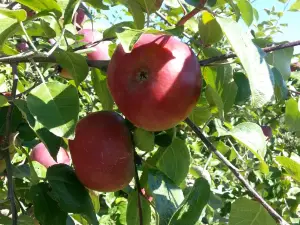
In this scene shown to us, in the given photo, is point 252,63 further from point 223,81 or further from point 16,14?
point 16,14

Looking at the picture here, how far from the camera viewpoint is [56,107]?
0.64m

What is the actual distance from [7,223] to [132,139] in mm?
305

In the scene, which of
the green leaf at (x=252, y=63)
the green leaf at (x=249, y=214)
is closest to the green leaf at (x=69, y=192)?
the green leaf at (x=249, y=214)

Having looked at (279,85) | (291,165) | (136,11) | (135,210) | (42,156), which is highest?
(136,11)

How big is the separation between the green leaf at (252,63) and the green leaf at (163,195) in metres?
0.23

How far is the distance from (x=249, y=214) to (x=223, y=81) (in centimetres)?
21

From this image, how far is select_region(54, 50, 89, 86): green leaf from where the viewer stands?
2.37 feet

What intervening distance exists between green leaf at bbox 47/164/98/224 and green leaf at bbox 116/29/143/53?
11.4 inches

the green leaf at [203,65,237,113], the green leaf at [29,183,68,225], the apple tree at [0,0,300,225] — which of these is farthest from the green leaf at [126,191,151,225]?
the green leaf at [203,65,237,113]

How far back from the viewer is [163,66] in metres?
0.64

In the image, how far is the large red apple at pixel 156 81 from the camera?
0.64 metres

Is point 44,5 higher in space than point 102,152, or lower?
higher

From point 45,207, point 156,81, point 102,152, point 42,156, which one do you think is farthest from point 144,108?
point 42,156

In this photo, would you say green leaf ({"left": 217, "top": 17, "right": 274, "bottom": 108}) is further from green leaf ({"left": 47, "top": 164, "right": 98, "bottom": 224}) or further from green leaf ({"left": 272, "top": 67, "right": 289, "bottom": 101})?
green leaf ({"left": 47, "top": 164, "right": 98, "bottom": 224})
